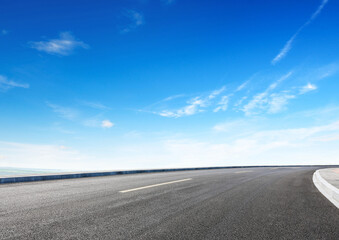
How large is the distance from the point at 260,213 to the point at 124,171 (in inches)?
472

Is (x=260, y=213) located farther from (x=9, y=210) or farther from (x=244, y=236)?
(x=9, y=210)

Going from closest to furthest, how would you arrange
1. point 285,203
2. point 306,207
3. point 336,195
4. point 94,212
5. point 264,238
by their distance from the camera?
point 264,238 < point 94,212 < point 306,207 < point 285,203 < point 336,195

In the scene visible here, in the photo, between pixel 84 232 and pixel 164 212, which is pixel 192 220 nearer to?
pixel 164 212

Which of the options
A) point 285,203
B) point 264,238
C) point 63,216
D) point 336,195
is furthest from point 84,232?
point 336,195

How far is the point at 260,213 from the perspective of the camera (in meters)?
3.75

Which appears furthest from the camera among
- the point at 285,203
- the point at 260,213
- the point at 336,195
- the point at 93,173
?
the point at 93,173

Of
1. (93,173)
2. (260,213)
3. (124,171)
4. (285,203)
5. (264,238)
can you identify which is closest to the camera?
(264,238)

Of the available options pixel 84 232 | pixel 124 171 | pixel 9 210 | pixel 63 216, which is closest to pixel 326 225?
pixel 84 232

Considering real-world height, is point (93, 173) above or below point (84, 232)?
above

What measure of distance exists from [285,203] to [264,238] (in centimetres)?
242

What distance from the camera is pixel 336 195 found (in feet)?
16.9

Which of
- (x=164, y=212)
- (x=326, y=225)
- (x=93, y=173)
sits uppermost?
(x=93, y=173)

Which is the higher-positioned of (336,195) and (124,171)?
(124,171)

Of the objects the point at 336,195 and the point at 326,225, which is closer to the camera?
the point at 326,225
